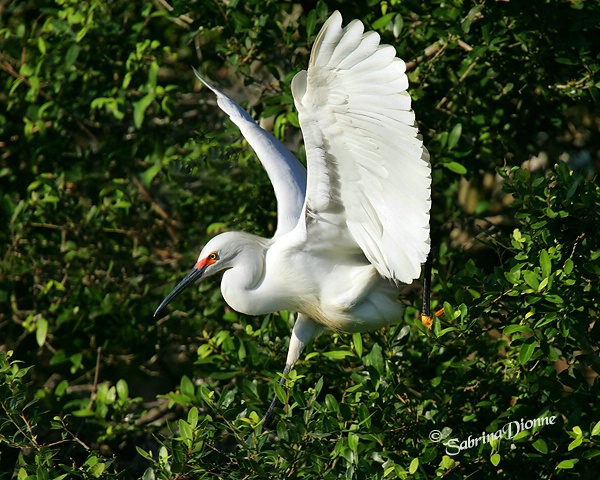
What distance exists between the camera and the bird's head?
327cm

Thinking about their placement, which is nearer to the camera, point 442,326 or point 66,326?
point 442,326

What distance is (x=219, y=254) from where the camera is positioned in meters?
3.28

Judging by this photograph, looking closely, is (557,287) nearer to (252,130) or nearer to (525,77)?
(525,77)

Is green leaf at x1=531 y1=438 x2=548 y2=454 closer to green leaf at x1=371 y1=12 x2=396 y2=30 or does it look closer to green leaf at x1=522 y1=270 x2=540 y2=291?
green leaf at x1=522 y1=270 x2=540 y2=291

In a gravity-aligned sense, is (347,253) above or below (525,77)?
below

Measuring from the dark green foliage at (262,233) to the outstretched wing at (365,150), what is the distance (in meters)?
0.25

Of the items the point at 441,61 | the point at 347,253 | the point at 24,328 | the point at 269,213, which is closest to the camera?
the point at 347,253

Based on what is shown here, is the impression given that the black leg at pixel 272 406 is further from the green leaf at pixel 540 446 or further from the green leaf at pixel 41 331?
the green leaf at pixel 41 331

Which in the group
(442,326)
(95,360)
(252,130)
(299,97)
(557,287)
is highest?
(299,97)

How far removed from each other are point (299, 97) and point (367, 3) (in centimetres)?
106

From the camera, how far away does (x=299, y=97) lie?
2578 mm

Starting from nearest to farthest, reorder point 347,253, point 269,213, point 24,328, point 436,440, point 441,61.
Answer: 1. point 436,440
2. point 347,253
3. point 441,61
4. point 269,213
5. point 24,328

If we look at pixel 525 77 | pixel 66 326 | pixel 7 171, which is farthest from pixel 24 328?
pixel 525 77

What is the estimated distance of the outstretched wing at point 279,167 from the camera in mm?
3389
